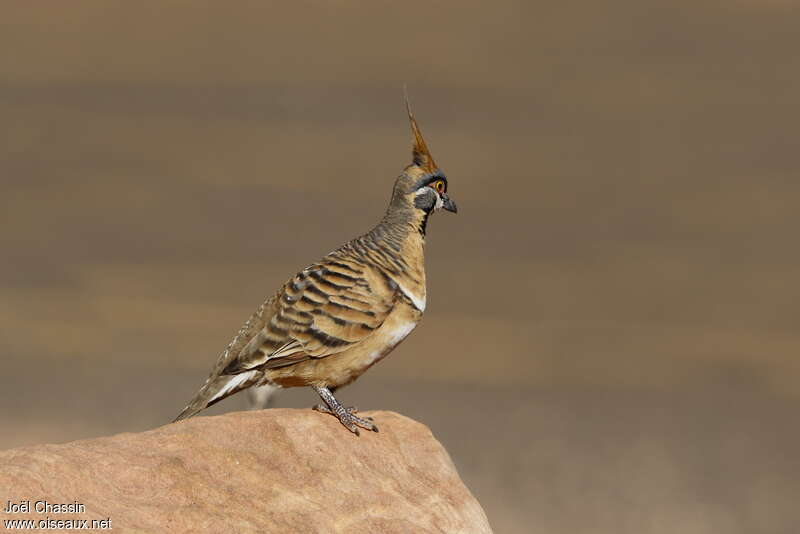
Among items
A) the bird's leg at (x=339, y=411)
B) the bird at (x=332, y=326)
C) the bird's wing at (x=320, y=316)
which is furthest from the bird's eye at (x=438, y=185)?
the bird's leg at (x=339, y=411)

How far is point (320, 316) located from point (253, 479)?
1859 millimetres

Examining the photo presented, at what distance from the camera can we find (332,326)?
11.1 metres

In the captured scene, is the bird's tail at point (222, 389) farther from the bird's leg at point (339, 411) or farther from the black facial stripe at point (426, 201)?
the black facial stripe at point (426, 201)

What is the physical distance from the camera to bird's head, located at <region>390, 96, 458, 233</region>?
1204 centimetres

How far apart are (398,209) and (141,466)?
155 inches

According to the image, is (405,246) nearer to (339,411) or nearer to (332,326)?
(332,326)

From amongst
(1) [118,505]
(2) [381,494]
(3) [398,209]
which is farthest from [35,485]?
(3) [398,209]

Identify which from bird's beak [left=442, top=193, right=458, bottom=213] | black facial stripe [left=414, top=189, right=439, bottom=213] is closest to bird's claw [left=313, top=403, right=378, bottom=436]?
black facial stripe [left=414, top=189, right=439, bottom=213]

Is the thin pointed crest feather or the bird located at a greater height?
the thin pointed crest feather

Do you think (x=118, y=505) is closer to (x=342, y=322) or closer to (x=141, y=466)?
(x=141, y=466)

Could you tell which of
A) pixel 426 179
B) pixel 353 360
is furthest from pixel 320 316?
pixel 426 179

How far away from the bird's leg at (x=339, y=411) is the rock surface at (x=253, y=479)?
8cm

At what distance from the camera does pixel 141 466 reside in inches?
377

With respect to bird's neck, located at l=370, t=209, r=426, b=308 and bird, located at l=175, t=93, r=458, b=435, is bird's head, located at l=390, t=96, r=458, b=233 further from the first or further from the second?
bird, located at l=175, t=93, r=458, b=435
